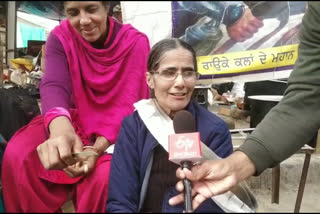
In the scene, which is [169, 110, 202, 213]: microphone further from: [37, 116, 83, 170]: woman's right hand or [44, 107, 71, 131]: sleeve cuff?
[44, 107, 71, 131]: sleeve cuff

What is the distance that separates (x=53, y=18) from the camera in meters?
0.60

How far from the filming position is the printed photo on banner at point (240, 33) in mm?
815

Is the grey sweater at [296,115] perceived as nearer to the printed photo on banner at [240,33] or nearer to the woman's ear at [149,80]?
the printed photo on banner at [240,33]

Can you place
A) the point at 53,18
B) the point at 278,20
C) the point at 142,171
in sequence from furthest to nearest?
the point at 278,20, the point at 142,171, the point at 53,18

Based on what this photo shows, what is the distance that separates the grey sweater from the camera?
737mm

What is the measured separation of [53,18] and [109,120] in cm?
40

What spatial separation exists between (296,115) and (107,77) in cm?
45

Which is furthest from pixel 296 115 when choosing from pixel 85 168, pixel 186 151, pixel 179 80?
pixel 85 168

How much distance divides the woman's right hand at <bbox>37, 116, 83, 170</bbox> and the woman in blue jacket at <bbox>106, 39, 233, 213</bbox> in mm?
158

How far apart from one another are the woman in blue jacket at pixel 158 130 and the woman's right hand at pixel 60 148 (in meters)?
0.16

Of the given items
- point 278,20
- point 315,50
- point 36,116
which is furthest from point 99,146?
point 278,20

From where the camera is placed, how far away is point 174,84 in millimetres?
872

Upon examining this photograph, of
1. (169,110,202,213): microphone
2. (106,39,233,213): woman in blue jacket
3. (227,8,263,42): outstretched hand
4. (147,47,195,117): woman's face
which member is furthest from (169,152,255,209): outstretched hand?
(227,8,263,42): outstretched hand

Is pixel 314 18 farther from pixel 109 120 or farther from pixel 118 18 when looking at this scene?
pixel 109 120
